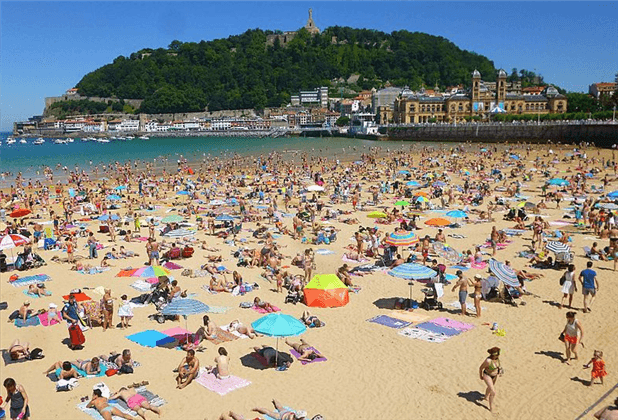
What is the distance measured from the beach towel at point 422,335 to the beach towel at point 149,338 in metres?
4.02

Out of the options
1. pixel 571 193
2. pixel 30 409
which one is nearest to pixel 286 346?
pixel 30 409

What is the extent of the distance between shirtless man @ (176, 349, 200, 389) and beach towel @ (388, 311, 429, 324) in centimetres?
407

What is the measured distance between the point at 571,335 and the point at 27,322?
9257 millimetres

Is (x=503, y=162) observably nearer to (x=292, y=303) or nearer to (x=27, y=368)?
(x=292, y=303)

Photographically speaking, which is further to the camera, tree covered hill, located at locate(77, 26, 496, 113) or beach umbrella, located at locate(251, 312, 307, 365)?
tree covered hill, located at locate(77, 26, 496, 113)

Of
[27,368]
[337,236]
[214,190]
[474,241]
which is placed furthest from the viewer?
[214,190]

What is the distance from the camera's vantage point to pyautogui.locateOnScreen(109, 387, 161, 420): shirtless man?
6.82m

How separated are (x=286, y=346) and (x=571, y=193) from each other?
19.8 meters

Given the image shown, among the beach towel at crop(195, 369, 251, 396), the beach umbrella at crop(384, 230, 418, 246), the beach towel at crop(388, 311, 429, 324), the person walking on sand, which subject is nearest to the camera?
the beach towel at crop(195, 369, 251, 396)

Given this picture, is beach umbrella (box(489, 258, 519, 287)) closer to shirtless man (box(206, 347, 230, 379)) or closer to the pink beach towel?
the pink beach towel

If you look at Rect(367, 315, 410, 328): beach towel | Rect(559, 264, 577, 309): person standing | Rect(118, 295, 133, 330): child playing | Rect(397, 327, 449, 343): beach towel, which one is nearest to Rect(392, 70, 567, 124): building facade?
Rect(559, 264, 577, 309): person standing

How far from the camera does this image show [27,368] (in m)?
8.30

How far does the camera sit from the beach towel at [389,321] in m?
9.80

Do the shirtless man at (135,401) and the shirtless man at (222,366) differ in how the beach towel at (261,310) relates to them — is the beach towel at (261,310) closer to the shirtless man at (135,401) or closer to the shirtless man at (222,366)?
the shirtless man at (222,366)
